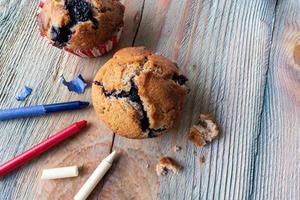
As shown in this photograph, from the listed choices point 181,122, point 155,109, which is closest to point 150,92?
point 155,109

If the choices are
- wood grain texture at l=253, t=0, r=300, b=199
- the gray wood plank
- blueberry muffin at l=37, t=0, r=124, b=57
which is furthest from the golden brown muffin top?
wood grain texture at l=253, t=0, r=300, b=199

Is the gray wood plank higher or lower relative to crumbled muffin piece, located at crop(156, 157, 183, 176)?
higher

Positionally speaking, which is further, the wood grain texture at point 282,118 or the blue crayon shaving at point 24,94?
the blue crayon shaving at point 24,94

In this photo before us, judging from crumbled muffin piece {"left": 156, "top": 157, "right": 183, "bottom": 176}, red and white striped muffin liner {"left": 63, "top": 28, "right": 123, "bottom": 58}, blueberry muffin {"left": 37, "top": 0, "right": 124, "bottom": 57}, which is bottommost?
crumbled muffin piece {"left": 156, "top": 157, "right": 183, "bottom": 176}

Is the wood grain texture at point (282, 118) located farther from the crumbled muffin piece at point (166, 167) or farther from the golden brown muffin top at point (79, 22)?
the golden brown muffin top at point (79, 22)

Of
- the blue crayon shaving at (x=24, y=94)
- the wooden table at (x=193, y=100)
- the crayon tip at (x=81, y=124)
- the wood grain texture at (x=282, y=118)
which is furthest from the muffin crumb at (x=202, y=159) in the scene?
the blue crayon shaving at (x=24, y=94)

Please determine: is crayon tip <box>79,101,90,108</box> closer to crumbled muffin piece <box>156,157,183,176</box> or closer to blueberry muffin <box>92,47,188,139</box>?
blueberry muffin <box>92,47,188,139</box>

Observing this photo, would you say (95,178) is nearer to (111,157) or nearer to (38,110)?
(111,157)
